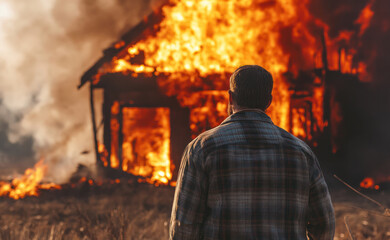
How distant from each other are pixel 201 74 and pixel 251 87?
32.7 feet

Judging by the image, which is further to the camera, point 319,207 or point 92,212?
point 92,212

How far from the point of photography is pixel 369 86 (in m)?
12.1

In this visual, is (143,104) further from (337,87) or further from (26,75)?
(26,75)

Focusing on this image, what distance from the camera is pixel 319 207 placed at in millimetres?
1875

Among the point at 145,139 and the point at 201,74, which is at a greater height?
the point at 201,74

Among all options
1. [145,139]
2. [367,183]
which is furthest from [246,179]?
[367,183]

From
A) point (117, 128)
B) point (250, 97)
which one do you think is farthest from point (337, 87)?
point (250, 97)

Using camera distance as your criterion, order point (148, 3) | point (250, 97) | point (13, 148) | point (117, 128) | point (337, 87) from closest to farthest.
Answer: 1. point (250, 97)
2. point (337, 87)
3. point (117, 128)
4. point (148, 3)
5. point (13, 148)

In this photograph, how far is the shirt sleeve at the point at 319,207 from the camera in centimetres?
186

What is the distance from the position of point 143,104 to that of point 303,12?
256 inches

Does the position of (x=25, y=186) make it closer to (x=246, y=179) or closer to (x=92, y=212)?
(x=92, y=212)

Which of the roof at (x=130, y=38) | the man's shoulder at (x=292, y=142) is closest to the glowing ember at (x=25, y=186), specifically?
the roof at (x=130, y=38)

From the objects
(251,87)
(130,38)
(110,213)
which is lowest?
(110,213)

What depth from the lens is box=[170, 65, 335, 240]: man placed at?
Answer: 5.64 ft
